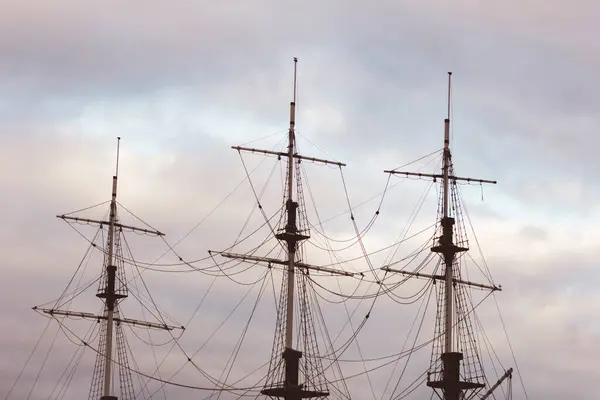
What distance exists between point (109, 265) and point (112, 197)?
6.58m

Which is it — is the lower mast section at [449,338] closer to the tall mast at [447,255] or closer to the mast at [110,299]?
the tall mast at [447,255]

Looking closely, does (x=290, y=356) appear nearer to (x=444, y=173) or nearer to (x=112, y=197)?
(x=444, y=173)

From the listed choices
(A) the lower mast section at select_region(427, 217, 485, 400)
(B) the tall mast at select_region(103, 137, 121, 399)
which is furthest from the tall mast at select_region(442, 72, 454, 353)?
(B) the tall mast at select_region(103, 137, 121, 399)

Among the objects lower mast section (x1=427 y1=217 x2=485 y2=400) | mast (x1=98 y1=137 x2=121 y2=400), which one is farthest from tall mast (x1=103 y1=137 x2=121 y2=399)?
lower mast section (x1=427 y1=217 x2=485 y2=400)

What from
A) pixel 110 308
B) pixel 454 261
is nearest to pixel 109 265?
pixel 110 308

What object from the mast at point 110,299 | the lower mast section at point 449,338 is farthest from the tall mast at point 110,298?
the lower mast section at point 449,338

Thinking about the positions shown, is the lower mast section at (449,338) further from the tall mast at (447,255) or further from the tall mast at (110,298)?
the tall mast at (110,298)

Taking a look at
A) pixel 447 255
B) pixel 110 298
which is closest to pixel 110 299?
pixel 110 298

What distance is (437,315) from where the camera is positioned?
6014 inches

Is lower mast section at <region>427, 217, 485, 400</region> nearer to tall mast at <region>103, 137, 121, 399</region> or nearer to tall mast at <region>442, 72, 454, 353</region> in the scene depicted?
tall mast at <region>442, 72, 454, 353</region>

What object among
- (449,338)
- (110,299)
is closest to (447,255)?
(449,338)

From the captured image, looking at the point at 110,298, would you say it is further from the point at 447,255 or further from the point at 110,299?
the point at 447,255

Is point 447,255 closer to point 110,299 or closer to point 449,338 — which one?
point 449,338

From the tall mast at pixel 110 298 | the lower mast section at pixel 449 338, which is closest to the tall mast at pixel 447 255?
the lower mast section at pixel 449 338
